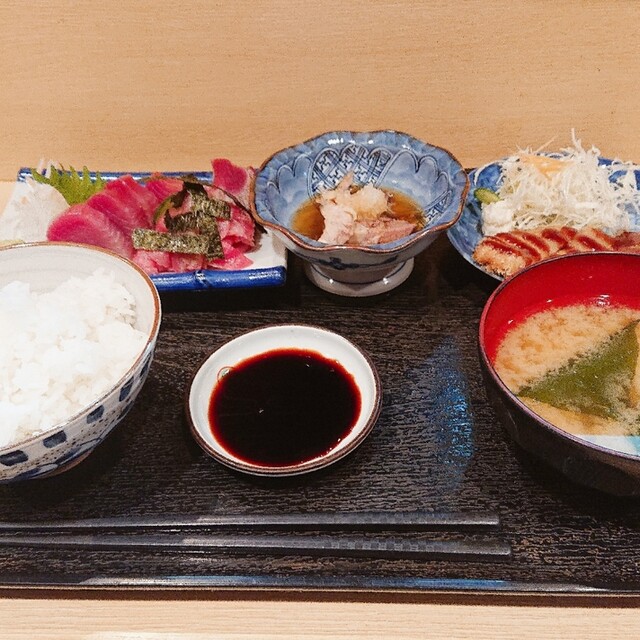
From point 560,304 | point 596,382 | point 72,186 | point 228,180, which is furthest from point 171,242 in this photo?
point 596,382

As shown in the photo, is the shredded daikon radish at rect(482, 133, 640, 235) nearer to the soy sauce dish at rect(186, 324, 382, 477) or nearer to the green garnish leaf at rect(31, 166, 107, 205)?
the soy sauce dish at rect(186, 324, 382, 477)

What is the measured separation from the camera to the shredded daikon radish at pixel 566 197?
1892 mm

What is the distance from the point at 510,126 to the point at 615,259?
1053mm

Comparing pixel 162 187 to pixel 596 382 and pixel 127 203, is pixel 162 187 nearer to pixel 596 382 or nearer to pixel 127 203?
pixel 127 203

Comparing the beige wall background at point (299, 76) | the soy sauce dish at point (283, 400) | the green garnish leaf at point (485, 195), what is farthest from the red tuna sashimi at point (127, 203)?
the green garnish leaf at point (485, 195)

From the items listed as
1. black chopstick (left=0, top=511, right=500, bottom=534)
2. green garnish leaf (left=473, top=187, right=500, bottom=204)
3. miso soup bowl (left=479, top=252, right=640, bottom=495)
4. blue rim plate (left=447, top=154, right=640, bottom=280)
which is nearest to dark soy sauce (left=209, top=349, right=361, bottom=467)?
black chopstick (left=0, top=511, right=500, bottom=534)

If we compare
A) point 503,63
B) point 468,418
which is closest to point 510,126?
point 503,63

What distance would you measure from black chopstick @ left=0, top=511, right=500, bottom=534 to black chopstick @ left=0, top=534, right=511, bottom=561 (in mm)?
19

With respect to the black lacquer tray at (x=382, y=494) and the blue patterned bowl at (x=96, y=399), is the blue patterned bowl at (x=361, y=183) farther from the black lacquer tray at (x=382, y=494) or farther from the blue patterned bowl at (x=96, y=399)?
the blue patterned bowl at (x=96, y=399)

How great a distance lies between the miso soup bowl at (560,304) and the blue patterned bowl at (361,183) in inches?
13.4

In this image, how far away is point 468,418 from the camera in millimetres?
1368

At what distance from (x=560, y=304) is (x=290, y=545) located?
83 centimetres

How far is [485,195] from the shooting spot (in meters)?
1.97

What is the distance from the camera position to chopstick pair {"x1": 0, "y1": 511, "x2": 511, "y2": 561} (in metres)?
1.12
